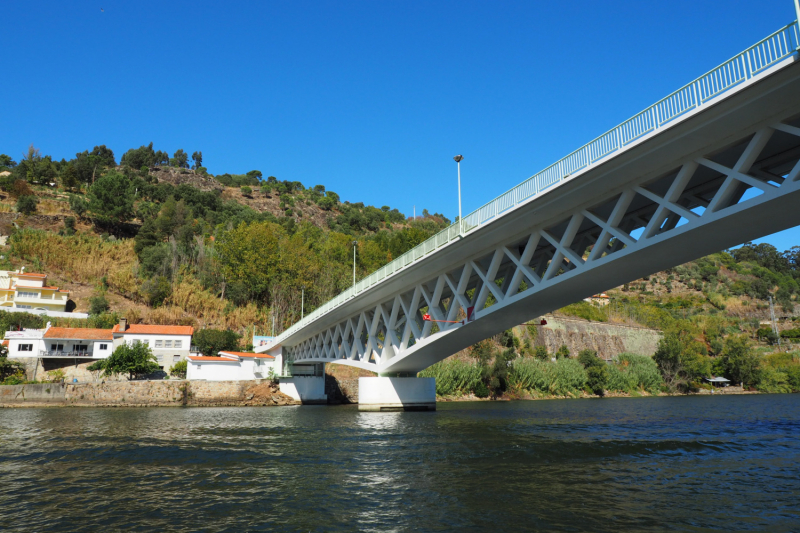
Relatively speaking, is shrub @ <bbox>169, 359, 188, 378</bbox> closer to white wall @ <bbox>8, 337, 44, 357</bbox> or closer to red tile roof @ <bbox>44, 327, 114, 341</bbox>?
red tile roof @ <bbox>44, 327, 114, 341</bbox>

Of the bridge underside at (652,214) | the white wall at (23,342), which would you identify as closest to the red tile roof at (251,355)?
the white wall at (23,342)

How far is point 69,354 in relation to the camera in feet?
157

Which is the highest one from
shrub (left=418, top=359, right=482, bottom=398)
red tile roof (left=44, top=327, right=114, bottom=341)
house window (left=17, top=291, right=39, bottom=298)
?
house window (left=17, top=291, right=39, bottom=298)

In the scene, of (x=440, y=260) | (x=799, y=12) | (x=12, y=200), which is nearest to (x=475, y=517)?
(x=799, y=12)

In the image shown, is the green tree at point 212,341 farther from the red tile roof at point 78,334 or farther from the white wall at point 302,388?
the white wall at point 302,388

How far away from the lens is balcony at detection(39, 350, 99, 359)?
4725 centimetres

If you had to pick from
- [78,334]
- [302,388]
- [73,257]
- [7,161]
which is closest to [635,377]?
[302,388]

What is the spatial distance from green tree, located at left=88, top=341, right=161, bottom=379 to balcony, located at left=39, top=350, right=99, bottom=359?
2070 mm

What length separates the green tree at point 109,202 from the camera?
85.4 m

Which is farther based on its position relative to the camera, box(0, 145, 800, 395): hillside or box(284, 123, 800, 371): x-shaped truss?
box(0, 145, 800, 395): hillside

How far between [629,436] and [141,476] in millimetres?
17967

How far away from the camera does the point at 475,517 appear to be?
368 inches

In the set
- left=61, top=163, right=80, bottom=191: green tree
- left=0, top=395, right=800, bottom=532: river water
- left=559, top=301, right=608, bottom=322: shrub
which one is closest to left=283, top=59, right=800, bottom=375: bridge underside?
left=0, top=395, right=800, bottom=532: river water

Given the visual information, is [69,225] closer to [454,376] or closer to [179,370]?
[179,370]
